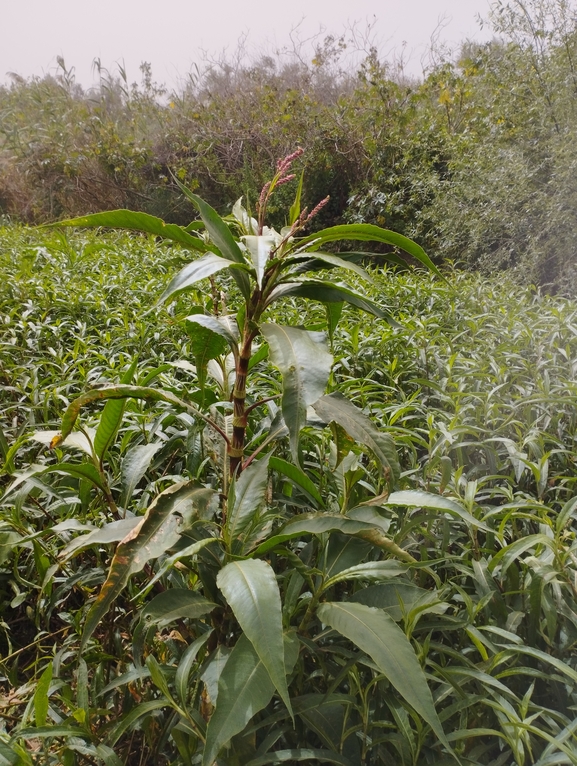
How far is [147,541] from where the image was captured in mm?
694

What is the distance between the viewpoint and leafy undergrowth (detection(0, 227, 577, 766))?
0.71 metres

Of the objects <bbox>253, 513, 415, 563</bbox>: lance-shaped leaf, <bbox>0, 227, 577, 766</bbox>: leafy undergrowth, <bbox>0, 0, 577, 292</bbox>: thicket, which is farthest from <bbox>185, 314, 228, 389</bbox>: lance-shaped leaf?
<bbox>0, 0, 577, 292</bbox>: thicket

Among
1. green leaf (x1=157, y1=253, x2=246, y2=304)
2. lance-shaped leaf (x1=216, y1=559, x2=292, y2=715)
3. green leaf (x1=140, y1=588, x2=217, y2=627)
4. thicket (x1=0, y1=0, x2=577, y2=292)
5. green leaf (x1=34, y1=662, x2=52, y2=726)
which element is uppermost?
thicket (x1=0, y1=0, x2=577, y2=292)

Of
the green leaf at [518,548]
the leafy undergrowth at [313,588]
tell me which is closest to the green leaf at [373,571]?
the leafy undergrowth at [313,588]

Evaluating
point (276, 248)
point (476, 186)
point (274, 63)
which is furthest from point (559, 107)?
point (274, 63)

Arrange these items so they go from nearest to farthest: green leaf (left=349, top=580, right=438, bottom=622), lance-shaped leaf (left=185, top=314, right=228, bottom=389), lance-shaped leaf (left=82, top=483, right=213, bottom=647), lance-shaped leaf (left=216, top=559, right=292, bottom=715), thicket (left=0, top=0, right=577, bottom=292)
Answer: lance-shaped leaf (left=216, top=559, right=292, bottom=715) < lance-shaped leaf (left=82, top=483, right=213, bottom=647) < green leaf (left=349, top=580, right=438, bottom=622) < lance-shaped leaf (left=185, top=314, right=228, bottom=389) < thicket (left=0, top=0, right=577, bottom=292)

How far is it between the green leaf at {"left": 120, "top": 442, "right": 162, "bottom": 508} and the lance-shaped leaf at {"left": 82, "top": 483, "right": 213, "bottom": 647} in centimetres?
19

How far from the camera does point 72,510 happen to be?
1.23m

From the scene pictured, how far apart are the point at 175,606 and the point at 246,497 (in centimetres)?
18

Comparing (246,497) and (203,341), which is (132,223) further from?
(246,497)

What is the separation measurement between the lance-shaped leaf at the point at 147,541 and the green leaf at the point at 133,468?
7.7 inches

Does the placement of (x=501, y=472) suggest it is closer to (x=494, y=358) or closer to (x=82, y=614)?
(x=494, y=358)

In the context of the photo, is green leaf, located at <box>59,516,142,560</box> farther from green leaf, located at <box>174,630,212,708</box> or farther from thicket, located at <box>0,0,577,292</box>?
thicket, located at <box>0,0,577,292</box>

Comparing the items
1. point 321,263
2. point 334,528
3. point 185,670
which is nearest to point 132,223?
point 321,263
